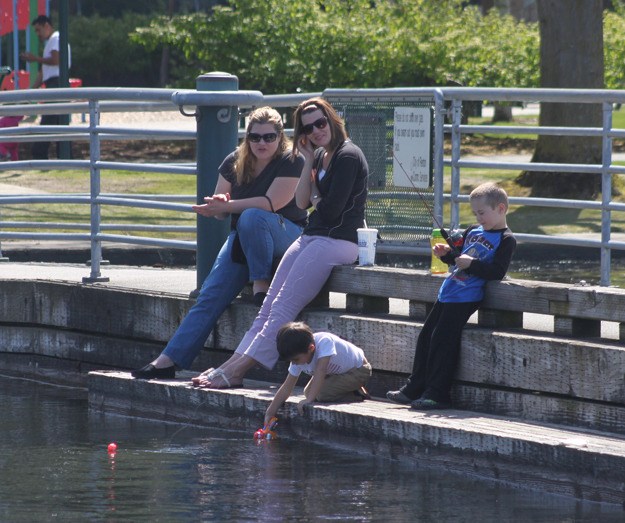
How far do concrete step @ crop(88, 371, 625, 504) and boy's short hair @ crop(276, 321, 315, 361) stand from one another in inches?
12.3

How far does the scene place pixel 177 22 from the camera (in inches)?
899

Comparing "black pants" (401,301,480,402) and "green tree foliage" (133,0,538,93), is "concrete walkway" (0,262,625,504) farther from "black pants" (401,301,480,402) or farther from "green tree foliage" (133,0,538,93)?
"green tree foliage" (133,0,538,93)

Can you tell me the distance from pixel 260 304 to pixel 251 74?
14.2 metres

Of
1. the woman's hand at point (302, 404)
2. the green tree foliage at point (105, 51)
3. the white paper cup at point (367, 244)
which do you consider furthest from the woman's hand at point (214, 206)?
the green tree foliage at point (105, 51)

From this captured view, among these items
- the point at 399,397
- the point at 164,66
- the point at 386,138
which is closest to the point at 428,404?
the point at 399,397

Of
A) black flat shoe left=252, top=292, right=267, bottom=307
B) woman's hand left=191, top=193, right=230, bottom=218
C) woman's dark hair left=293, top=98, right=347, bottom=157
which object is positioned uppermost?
woman's dark hair left=293, top=98, right=347, bottom=157

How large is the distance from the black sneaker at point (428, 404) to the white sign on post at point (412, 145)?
5.46 feet

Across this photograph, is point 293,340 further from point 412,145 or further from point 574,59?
point 574,59

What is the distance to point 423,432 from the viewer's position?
673 centimetres

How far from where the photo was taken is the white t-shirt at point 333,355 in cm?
731

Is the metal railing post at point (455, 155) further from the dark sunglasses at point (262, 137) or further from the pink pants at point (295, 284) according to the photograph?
the dark sunglasses at point (262, 137)

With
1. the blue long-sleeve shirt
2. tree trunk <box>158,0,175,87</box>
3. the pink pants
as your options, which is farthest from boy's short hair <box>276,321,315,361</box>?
tree trunk <box>158,0,175,87</box>

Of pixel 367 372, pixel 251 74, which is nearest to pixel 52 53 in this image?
pixel 251 74

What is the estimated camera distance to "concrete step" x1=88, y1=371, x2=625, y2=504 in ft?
20.1
